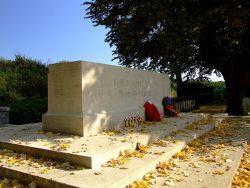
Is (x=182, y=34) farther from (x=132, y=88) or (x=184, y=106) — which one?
(x=184, y=106)

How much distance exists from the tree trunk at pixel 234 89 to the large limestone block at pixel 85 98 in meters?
8.90

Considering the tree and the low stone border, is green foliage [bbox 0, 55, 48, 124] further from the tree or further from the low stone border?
the low stone border

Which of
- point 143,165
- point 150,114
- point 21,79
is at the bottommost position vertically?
point 143,165

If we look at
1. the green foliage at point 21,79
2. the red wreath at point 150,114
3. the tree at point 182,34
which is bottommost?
the red wreath at point 150,114

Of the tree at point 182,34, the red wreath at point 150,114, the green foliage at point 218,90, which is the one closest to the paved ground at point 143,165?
the red wreath at point 150,114

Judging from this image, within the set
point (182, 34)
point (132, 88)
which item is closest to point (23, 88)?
point (132, 88)

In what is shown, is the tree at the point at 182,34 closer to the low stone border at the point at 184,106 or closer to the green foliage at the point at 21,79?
the low stone border at the point at 184,106

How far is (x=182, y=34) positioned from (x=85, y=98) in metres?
7.36

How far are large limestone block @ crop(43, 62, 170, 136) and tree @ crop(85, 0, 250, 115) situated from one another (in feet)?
14.4

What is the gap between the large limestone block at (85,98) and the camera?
6.68m

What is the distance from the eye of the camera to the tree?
1091 cm

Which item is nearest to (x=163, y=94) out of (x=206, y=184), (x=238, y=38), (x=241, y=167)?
(x=238, y=38)

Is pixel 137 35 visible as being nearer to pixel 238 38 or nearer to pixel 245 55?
pixel 238 38

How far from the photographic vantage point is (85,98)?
267 inches
